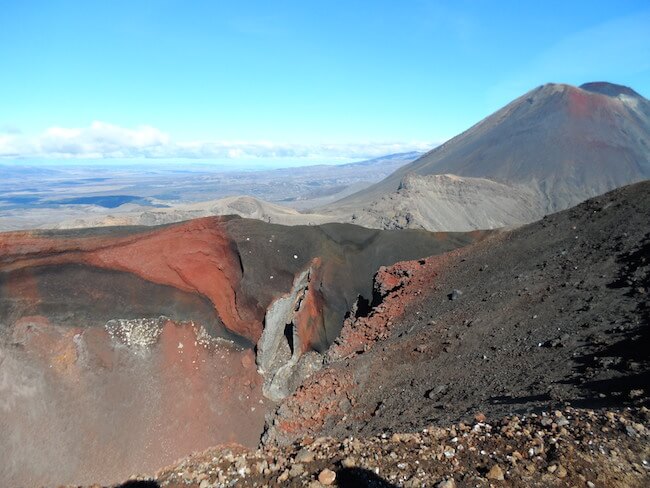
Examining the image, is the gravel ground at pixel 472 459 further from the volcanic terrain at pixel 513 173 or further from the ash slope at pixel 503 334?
the volcanic terrain at pixel 513 173

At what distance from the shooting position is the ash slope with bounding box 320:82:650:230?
180 ft

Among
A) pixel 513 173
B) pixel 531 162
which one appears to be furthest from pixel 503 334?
pixel 531 162

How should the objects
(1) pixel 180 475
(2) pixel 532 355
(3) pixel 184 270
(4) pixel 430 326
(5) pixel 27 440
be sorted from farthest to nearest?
(3) pixel 184 270
(4) pixel 430 326
(5) pixel 27 440
(2) pixel 532 355
(1) pixel 180 475

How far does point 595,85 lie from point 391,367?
368ft

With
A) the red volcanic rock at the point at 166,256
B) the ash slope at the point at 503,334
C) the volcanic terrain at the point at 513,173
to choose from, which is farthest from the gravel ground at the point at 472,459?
the volcanic terrain at the point at 513,173

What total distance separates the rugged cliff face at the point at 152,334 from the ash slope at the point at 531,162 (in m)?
34.0

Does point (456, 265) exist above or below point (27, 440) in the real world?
above

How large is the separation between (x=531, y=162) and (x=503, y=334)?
70.1 meters

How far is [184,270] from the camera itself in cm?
1389

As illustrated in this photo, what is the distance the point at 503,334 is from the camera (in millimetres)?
10055

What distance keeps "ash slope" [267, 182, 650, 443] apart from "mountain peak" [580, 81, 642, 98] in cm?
9873

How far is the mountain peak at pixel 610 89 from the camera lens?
307 feet

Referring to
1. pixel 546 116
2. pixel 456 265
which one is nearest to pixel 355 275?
pixel 456 265

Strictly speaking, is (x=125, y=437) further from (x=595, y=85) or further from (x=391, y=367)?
(x=595, y=85)
